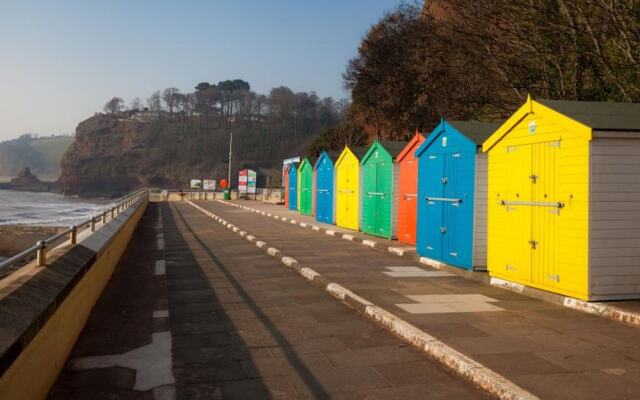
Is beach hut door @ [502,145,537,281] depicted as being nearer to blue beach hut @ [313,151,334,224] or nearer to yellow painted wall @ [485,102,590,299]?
yellow painted wall @ [485,102,590,299]

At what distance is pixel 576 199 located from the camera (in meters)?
7.47

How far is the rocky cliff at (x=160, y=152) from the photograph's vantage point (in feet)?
488

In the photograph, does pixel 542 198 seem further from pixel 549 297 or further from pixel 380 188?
pixel 380 188

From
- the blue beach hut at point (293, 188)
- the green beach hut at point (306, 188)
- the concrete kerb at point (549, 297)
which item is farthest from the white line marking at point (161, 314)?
the blue beach hut at point (293, 188)

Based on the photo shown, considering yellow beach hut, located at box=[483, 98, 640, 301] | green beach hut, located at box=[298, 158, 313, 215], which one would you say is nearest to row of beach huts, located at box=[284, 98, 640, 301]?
yellow beach hut, located at box=[483, 98, 640, 301]

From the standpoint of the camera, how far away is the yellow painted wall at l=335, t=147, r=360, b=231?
1897cm

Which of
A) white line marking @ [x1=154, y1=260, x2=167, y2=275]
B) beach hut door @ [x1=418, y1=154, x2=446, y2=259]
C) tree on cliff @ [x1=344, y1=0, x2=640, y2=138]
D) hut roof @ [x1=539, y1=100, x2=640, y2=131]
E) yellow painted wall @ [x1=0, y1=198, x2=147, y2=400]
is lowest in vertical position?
white line marking @ [x1=154, y1=260, x2=167, y2=275]

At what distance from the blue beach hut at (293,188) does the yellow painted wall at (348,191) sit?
1239 centimetres

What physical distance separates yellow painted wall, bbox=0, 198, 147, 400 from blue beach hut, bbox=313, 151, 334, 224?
1506cm

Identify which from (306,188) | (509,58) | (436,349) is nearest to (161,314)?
(436,349)

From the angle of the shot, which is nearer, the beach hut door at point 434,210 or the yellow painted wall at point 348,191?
the beach hut door at point 434,210

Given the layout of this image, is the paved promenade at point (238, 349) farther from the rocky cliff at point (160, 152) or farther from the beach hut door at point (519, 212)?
the rocky cliff at point (160, 152)

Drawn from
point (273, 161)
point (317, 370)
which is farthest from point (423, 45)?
point (273, 161)

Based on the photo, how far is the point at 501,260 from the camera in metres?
9.23
